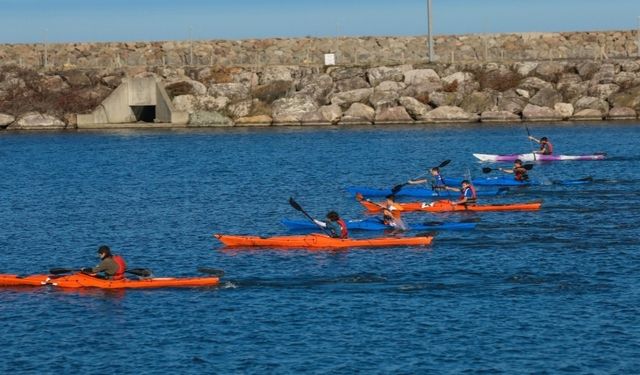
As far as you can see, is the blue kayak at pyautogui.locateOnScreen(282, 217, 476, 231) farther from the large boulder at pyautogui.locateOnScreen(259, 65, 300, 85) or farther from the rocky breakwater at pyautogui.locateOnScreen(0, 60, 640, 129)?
the large boulder at pyautogui.locateOnScreen(259, 65, 300, 85)

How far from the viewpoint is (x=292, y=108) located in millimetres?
111625

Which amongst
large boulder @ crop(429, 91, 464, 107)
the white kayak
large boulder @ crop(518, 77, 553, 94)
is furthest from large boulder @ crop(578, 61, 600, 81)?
the white kayak

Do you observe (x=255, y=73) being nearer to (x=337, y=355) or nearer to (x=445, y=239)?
(x=445, y=239)

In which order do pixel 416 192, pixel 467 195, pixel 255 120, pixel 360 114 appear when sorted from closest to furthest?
pixel 467 195 → pixel 416 192 → pixel 360 114 → pixel 255 120

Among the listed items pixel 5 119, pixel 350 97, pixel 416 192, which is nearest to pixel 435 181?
pixel 416 192

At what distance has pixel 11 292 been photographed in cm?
4084

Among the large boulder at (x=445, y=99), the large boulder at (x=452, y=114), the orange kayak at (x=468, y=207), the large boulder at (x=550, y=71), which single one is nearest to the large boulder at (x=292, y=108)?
the large boulder at (x=445, y=99)

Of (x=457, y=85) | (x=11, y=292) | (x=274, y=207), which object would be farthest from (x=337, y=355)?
(x=457, y=85)

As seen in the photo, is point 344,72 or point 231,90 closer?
point 344,72

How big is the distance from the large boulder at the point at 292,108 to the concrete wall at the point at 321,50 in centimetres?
887

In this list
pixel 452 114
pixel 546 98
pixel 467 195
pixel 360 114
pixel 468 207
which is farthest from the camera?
pixel 360 114

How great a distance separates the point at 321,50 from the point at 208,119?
17728 mm

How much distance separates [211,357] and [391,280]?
1006 centimetres

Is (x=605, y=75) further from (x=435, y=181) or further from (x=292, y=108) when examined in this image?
(x=435, y=181)
